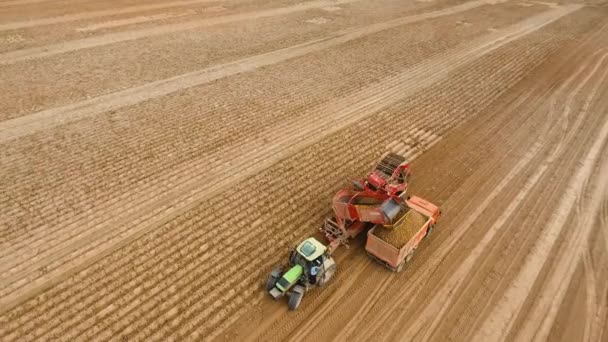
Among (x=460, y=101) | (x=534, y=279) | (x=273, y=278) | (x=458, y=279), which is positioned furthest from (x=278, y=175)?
(x=460, y=101)

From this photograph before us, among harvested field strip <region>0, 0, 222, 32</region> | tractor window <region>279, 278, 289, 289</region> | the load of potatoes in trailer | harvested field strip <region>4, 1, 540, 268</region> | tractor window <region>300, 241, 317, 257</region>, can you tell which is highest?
the load of potatoes in trailer

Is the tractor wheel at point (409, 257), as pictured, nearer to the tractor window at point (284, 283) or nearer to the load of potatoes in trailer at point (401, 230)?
the load of potatoes in trailer at point (401, 230)

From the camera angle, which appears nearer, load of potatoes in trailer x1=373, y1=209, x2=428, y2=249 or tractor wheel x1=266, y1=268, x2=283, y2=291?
tractor wheel x1=266, y1=268, x2=283, y2=291

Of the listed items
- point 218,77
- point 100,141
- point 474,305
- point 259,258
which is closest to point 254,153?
point 259,258

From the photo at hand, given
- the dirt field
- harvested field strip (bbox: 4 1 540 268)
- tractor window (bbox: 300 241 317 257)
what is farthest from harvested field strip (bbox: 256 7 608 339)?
harvested field strip (bbox: 4 1 540 268)

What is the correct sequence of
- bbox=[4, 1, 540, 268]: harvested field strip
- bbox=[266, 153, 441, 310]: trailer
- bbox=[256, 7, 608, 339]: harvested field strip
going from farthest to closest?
bbox=[4, 1, 540, 268]: harvested field strip
bbox=[266, 153, 441, 310]: trailer
bbox=[256, 7, 608, 339]: harvested field strip

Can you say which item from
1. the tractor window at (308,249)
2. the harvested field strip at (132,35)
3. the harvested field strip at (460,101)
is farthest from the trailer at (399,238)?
the harvested field strip at (132,35)

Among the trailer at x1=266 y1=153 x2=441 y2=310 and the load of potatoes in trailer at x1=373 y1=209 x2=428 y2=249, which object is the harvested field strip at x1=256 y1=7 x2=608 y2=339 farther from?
the load of potatoes in trailer at x1=373 y1=209 x2=428 y2=249
